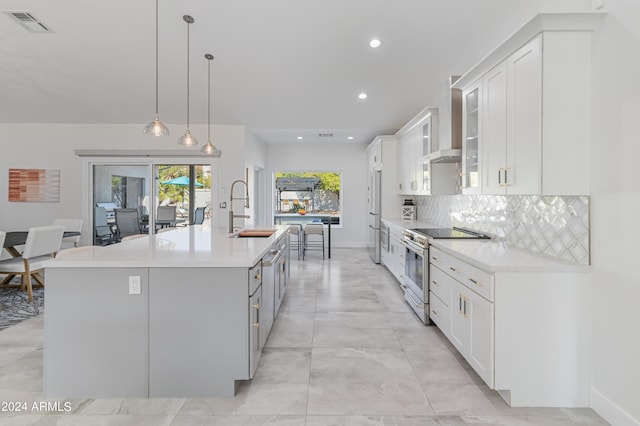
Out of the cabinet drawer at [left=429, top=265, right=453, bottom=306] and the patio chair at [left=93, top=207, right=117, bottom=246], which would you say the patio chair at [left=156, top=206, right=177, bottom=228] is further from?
the cabinet drawer at [left=429, top=265, right=453, bottom=306]

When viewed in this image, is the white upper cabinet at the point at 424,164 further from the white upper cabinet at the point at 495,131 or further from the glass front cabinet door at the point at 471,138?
the white upper cabinet at the point at 495,131

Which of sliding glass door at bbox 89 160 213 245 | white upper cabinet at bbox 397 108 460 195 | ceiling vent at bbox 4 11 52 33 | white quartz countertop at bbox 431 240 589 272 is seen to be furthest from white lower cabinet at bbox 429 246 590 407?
sliding glass door at bbox 89 160 213 245

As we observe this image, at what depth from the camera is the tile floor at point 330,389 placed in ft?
6.70

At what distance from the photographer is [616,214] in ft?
6.54

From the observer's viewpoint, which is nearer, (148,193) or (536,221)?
(536,221)

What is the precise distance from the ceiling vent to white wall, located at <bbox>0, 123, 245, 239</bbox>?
252 centimetres

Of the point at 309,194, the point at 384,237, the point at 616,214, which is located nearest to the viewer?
the point at 616,214

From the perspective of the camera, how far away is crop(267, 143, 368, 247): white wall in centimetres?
889

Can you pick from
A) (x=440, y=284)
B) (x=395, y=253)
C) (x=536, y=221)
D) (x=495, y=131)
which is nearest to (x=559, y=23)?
(x=495, y=131)

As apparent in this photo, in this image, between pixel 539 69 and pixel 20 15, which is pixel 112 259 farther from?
pixel 20 15

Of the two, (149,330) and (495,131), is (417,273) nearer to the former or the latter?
(495,131)

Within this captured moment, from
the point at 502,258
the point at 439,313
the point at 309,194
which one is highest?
the point at 309,194

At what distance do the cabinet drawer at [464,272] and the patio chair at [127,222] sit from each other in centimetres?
553

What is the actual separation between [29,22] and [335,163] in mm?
6250
